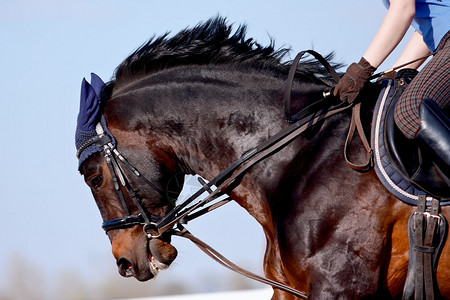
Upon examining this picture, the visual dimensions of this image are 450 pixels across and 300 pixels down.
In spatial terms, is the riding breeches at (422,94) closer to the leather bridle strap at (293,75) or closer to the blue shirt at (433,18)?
the blue shirt at (433,18)

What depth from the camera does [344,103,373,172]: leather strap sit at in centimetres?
364

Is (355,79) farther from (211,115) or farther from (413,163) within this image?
(211,115)

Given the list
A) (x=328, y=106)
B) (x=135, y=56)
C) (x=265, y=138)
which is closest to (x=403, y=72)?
(x=328, y=106)

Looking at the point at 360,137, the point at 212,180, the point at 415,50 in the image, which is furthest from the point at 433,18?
the point at 212,180

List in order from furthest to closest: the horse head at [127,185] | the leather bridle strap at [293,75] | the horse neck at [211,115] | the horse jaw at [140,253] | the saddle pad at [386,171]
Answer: the horse jaw at [140,253]
the horse head at [127,185]
the horse neck at [211,115]
the leather bridle strap at [293,75]
the saddle pad at [386,171]

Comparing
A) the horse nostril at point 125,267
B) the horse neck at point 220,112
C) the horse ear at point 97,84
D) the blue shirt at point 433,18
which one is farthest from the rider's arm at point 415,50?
the horse nostril at point 125,267

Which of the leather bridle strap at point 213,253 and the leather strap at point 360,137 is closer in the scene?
the leather strap at point 360,137

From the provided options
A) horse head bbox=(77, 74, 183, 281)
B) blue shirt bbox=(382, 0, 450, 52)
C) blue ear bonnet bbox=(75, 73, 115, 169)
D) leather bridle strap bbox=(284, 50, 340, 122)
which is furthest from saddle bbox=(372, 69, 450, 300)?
Result: blue ear bonnet bbox=(75, 73, 115, 169)

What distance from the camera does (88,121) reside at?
13.9 ft

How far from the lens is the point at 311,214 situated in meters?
3.65

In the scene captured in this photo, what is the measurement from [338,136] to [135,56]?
4.66ft

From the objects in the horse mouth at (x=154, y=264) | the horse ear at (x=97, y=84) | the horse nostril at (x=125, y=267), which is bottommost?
the horse mouth at (x=154, y=264)

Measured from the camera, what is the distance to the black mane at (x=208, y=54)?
13.7ft

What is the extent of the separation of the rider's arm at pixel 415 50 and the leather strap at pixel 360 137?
0.88 meters
